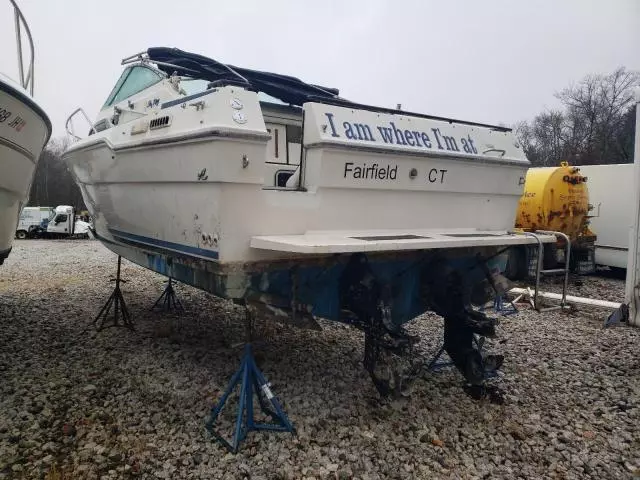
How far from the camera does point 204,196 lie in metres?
2.96

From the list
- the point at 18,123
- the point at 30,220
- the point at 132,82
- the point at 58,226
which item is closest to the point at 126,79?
the point at 132,82

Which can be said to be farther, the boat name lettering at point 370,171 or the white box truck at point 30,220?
the white box truck at point 30,220

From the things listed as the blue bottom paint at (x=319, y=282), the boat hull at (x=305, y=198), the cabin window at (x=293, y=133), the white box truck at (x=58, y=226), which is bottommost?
the white box truck at (x=58, y=226)

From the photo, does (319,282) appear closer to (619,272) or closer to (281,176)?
(281,176)

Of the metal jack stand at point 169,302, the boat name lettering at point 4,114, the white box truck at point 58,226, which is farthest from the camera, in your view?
the white box truck at point 58,226

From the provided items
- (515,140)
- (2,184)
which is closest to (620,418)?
(515,140)

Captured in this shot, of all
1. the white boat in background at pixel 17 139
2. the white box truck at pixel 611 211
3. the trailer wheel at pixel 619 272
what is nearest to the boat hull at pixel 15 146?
the white boat in background at pixel 17 139

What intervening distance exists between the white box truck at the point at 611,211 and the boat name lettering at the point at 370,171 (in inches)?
310

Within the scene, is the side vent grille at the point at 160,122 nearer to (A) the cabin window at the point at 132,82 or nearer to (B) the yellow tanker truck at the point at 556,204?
(A) the cabin window at the point at 132,82

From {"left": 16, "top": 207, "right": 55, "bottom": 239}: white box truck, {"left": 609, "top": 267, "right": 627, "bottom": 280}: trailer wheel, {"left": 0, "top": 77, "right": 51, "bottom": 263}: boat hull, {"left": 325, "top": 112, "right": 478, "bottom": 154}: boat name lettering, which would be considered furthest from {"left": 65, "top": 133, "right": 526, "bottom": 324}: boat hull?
{"left": 16, "top": 207, "right": 55, "bottom": 239}: white box truck

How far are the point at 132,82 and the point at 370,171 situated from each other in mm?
2607

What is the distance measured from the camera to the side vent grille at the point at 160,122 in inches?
130

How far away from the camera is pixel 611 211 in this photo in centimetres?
960

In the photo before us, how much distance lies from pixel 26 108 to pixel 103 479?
9.19 feet
